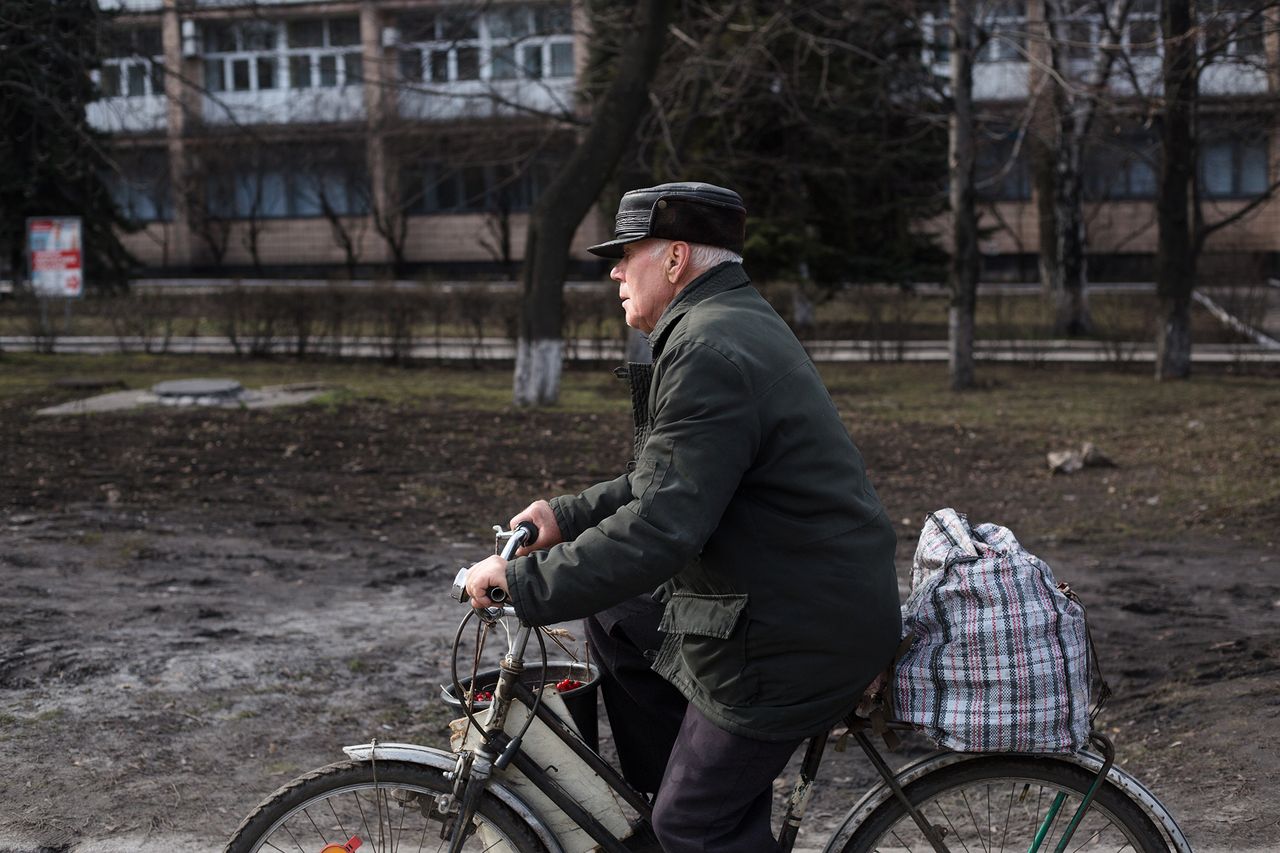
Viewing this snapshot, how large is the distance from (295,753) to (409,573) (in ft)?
9.07

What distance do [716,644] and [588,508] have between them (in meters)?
0.47

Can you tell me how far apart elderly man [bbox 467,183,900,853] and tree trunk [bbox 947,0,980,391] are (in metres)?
15.1

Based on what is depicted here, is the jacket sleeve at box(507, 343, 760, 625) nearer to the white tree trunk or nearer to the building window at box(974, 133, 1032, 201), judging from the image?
the white tree trunk

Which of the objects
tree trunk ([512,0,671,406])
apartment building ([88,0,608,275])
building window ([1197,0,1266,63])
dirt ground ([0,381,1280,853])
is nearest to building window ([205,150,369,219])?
apartment building ([88,0,608,275])

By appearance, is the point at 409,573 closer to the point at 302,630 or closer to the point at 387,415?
the point at 302,630

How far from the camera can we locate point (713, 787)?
259cm

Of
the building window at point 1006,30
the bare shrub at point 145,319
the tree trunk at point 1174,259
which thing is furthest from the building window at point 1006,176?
the bare shrub at point 145,319

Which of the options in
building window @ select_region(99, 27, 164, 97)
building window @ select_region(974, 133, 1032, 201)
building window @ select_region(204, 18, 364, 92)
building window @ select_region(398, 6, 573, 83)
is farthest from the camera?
building window @ select_region(974, 133, 1032, 201)

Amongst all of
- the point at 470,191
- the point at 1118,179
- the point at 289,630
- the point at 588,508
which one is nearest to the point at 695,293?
the point at 588,508

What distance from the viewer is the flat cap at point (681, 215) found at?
102 inches

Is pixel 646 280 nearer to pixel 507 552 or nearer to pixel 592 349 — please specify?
pixel 507 552

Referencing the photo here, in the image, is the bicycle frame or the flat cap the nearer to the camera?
the flat cap

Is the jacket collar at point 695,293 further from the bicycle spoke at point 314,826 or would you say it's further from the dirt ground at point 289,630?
the dirt ground at point 289,630

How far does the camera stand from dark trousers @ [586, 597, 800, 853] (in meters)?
2.59
